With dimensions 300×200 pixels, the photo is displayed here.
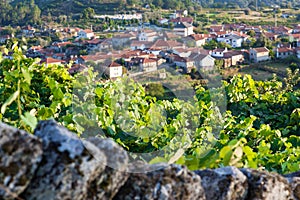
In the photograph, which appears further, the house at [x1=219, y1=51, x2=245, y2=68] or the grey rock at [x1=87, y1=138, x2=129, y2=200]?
the house at [x1=219, y1=51, x2=245, y2=68]

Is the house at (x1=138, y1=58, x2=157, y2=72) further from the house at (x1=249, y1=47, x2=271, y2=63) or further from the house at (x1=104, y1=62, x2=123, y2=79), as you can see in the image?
the house at (x1=249, y1=47, x2=271, y2=63)

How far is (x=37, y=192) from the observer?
3.68ft

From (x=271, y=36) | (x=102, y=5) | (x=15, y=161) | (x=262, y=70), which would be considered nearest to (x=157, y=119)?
(x=15, y=161)

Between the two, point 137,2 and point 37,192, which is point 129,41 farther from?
point 137,2

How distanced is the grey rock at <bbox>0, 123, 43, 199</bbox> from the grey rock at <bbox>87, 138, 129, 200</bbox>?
18 centimetres

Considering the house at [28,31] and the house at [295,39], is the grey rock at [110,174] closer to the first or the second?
the house at [295,39]

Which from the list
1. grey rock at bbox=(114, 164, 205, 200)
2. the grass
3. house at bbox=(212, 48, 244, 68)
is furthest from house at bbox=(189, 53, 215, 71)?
house at bbox=(212, 48, 244, 68)

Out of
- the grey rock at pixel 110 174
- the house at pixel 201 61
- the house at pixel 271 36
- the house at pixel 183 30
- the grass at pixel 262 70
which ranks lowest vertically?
the grass at pixel 262 70

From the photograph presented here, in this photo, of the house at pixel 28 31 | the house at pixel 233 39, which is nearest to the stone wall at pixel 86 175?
the house at pixel 233 39

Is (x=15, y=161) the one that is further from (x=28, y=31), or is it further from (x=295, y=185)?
(x=28, y=31)

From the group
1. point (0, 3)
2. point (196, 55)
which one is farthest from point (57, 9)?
point (196, 55)

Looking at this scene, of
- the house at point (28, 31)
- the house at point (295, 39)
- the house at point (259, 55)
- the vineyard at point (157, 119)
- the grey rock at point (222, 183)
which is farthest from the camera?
the house at point (28, 31)

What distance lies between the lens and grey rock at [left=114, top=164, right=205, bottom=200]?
1274 millimetres

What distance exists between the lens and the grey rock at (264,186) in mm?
1470
